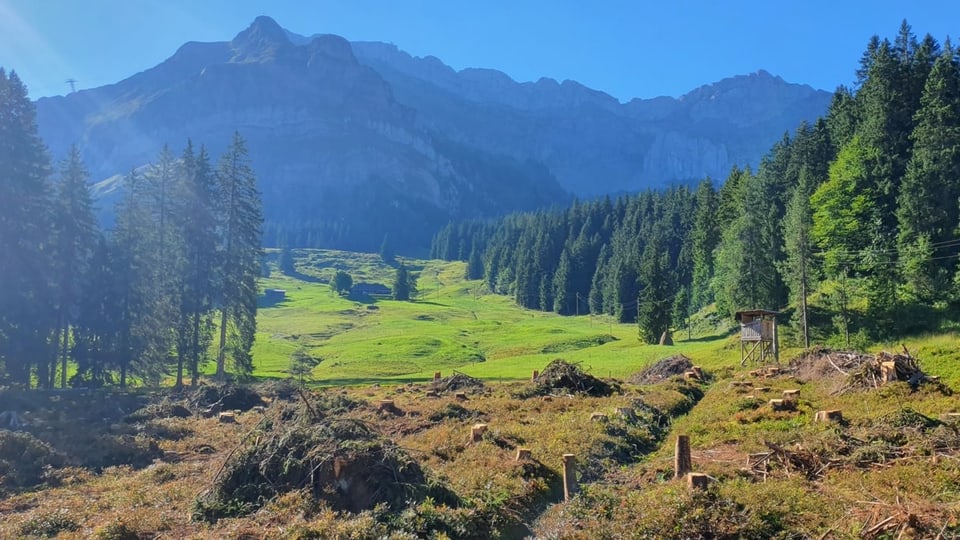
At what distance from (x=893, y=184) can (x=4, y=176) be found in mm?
68133

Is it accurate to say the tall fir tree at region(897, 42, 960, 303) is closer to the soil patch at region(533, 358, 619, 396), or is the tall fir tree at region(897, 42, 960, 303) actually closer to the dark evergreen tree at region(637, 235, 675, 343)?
the dark evergreen tree at region(637, 235, 675, 343)

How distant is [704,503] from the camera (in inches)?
504

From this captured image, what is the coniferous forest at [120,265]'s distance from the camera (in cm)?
4225

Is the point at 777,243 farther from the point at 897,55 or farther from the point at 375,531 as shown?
the point at 375,531

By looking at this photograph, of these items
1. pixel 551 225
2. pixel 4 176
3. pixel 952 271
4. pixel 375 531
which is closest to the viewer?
pixel 375 531

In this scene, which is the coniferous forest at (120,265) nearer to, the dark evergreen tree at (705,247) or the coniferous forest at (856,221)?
the coniferous forest at (856,221)

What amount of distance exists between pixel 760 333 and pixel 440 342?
4130 cm

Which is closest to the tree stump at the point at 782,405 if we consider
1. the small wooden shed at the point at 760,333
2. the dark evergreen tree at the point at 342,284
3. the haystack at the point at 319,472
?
the haystack at the point at 319,472

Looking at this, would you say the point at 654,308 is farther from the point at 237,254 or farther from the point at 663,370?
the point at 237,254

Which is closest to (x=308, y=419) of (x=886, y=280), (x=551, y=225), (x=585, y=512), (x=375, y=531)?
(x=375, y=531)

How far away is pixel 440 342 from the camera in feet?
256

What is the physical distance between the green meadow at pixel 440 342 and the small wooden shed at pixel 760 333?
319 cm

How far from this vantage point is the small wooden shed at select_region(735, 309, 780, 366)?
45531 mm

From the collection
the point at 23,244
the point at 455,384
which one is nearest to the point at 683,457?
the point at 455,384
